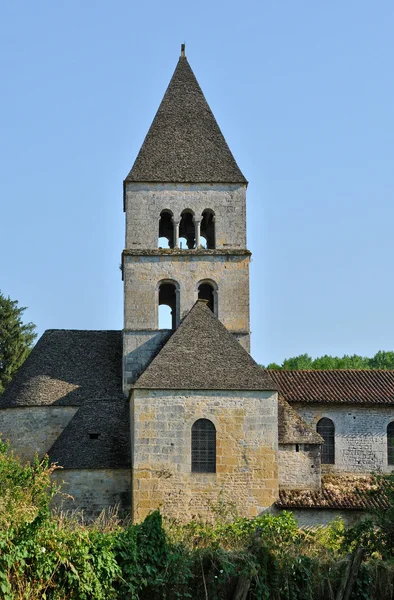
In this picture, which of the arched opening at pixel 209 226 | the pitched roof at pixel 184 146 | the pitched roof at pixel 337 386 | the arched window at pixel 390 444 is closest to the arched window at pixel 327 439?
the pitched roof at pixel 337 386

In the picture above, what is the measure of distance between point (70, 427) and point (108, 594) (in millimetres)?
15957

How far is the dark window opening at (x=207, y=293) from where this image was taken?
3672 cm

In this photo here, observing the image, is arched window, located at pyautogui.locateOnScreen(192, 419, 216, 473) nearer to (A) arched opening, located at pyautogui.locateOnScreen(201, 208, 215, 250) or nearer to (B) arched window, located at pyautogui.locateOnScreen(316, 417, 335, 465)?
(B) arched window, located at pyautogui.locateOnScreen(316, 417, 335, 465)

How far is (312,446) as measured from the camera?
32.9 metres

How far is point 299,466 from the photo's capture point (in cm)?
3266

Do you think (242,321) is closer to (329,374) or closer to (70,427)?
(329,374)

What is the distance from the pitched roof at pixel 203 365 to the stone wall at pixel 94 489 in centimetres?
320

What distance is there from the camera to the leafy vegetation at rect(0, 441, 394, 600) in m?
16.9

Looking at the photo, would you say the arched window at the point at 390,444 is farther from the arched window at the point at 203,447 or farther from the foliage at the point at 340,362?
the foliage at the point at 340,362

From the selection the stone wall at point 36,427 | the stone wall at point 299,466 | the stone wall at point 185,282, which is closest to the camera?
the stone wall at point 299,466

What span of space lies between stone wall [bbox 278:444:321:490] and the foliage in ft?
113

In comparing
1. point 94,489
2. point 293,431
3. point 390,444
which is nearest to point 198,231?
point 293,431

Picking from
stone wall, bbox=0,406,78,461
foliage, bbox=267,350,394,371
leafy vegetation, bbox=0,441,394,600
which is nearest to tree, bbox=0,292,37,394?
foliage, bbox=267,350,394,371

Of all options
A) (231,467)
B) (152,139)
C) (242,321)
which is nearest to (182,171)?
(152,139)
